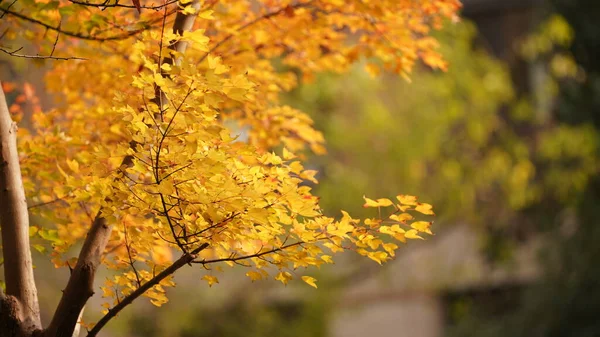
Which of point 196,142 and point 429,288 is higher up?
point 196,142

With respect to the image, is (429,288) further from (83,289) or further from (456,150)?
(83,289)

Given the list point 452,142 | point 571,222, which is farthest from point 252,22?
point 452,142

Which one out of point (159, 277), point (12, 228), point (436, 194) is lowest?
point (436, 194)

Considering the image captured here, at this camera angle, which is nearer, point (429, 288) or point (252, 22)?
point (252, 22)

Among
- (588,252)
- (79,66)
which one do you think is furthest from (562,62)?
(79,66)

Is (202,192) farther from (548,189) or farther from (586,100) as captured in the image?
(548,189)

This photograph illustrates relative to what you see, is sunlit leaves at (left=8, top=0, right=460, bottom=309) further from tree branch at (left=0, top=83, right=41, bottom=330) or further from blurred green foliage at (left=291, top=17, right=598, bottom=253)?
blurred green foliage at (left=291, top=17, right=598, bottom=253)

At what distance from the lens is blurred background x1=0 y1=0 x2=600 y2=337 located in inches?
382

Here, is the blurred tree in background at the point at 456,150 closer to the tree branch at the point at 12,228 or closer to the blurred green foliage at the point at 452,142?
the blurred green foliage at the point at 452,142

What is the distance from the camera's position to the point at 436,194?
10.5m

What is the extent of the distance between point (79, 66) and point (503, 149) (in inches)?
302

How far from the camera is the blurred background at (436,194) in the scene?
31.8ft

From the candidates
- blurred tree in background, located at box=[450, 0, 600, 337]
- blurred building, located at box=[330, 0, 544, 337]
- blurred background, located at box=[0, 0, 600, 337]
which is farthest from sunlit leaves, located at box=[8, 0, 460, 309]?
blurred building, located at box=[330, 0, 544, 337]

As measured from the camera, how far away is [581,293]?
8.24 m
